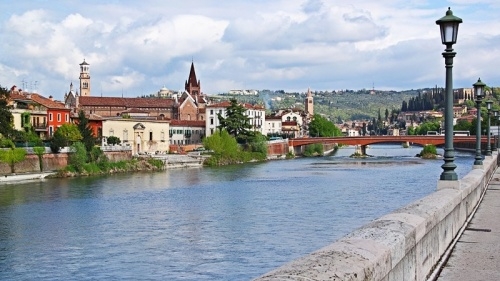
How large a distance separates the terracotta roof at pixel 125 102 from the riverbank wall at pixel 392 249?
110 meters

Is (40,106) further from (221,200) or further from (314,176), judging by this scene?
(221,200)

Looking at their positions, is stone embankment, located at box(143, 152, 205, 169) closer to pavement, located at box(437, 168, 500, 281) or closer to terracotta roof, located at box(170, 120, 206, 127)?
terracotta roof, located at box(170, 120, 206, 127)

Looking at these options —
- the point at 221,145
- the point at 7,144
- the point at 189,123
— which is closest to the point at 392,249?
the point at 7,144

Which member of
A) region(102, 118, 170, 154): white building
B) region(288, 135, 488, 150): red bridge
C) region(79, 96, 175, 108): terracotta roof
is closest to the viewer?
region(102, 118, 170, 154): white building

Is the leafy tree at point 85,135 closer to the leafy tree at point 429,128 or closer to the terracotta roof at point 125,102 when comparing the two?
the terracotta roof at point 125,102

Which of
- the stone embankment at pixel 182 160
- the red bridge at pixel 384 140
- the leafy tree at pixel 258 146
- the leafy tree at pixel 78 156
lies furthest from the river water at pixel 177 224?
the red bridge at pixel 384 140

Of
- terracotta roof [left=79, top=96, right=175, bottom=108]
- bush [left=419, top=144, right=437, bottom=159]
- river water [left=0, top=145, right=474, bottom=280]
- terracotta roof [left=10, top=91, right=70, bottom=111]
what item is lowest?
river water [left=0, top=145, right=474, bottom=280]

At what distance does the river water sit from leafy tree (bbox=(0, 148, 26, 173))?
7.18m

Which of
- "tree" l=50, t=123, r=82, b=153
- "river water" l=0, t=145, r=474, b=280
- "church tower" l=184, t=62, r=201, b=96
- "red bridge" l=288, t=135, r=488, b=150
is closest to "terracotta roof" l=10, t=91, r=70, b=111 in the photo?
"tree" l=50, t=123, r=82, b=153

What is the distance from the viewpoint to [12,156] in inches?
2378

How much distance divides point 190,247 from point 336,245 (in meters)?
18.5

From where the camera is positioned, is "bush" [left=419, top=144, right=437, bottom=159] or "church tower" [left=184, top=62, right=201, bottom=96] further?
"church tower" [left=184, top=62, right=201, bottom=96]

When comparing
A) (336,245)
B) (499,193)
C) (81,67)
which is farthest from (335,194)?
(81,67)

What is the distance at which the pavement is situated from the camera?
26.5 feet
